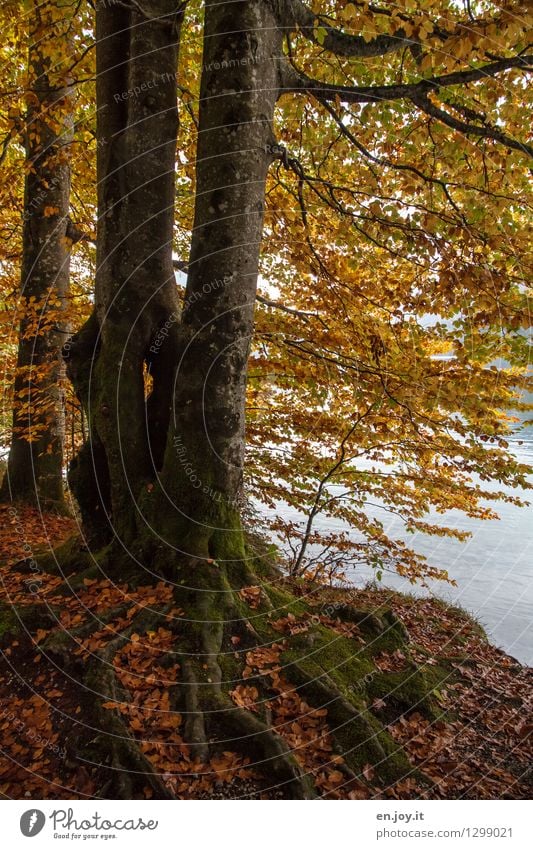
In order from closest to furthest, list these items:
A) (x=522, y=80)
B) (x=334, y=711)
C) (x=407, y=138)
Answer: (x=334, y=711), (x=522, y=80), (x=407, y=138)

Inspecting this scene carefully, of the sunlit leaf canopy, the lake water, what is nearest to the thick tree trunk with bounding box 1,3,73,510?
the sunlit leaf canopy

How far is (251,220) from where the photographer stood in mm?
4348

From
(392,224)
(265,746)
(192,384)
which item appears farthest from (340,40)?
(265,746)

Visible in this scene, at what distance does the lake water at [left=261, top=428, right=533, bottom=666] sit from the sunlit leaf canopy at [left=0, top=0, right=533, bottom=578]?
4.05 meters

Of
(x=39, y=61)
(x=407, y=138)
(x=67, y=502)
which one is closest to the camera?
(x=407, y=138)

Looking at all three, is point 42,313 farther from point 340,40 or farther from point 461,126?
point 461,126

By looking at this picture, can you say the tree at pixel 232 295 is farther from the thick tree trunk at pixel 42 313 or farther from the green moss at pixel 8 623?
the thick tree trunk at pixel 42 313

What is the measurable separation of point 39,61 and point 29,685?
393 inches

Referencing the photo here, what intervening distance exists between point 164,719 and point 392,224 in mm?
5164

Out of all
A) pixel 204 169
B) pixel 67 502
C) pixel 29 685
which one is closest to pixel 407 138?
pixel 204 169

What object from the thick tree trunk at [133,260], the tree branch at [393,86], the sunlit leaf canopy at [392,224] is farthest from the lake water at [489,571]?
the tree branch at [393,86]

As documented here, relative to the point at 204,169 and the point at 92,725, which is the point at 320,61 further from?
the point at 92,725
